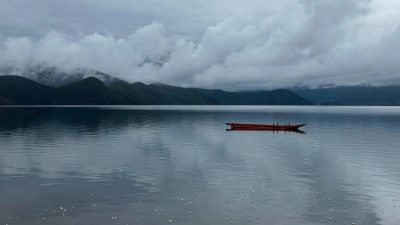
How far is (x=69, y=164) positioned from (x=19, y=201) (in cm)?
2706

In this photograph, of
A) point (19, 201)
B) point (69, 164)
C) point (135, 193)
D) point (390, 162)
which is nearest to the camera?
point (19, 201)

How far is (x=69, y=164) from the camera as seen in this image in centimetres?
7256

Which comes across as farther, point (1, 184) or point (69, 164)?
point (69, 164)

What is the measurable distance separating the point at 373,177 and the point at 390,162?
19.6 metres

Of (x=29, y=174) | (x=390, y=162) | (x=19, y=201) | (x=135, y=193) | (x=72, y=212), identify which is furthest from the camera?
(x=390, y=162)

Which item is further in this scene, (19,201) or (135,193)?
(135,193)

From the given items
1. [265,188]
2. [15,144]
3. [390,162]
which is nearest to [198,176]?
[265,188]

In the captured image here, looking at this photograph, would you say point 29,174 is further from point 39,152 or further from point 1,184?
point 39,152

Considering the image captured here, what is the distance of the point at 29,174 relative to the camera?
61875 millimetres

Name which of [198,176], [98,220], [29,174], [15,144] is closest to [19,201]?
[98,220]

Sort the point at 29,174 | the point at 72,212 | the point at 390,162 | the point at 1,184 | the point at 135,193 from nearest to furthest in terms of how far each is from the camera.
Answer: the point at 72,212
the point at 135,193
the point at 1,184
the point at 29,174
the point at 390,162

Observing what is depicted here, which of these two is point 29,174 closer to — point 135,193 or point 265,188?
point 135,193

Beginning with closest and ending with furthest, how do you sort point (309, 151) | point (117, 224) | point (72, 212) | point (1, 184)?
point (117, 224) → point (72, 212) → point (1, 184) → point (309, 151)

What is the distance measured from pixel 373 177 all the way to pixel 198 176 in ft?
82.7
